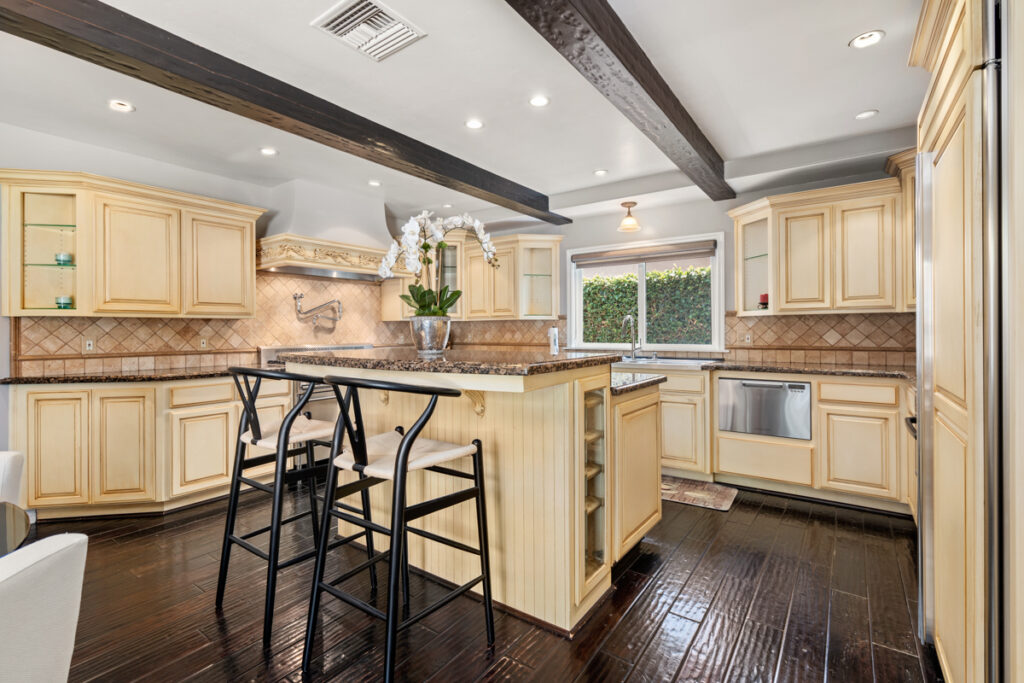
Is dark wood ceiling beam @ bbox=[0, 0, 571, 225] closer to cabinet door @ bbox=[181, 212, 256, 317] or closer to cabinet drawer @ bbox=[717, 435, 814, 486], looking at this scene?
cabinet door @ bbox=[181, 212, 256, 317]

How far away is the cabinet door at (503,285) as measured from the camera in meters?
4.97

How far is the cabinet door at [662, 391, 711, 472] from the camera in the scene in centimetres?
368

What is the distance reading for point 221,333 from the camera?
3977mm

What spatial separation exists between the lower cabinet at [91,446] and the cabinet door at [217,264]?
2.62ft

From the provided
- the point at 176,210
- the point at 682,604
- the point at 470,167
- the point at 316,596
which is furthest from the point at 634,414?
the point at 176,210

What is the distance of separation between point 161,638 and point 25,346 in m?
2.47

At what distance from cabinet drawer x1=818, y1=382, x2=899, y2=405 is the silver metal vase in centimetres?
264

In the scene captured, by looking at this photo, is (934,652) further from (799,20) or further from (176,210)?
(176,210)

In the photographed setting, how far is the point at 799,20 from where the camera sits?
78.7 inches

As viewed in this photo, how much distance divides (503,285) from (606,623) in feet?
11.8

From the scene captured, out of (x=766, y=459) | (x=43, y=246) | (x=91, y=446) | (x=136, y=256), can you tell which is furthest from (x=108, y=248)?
(x=766, y=459)

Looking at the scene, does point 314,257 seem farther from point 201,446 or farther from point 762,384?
point 762,384

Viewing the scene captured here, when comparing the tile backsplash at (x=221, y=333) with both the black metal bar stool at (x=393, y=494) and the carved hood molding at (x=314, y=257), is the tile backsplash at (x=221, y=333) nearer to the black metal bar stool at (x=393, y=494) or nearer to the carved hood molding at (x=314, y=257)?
the carved hood molding at (x=314, y=257)

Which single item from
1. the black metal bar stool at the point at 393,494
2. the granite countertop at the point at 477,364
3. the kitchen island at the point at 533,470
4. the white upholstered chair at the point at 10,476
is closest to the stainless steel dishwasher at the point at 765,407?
the kitchen island at the point at 533,470
